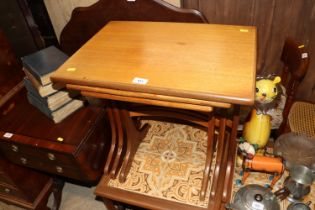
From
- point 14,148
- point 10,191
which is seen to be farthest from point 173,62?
point 10,191

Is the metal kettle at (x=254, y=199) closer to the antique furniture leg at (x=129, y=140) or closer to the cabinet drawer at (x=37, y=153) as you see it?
the antique furniture leg at (x=129, y=140)

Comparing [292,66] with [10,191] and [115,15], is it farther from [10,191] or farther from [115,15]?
[10,191]

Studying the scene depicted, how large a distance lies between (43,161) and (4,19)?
98 centimetres

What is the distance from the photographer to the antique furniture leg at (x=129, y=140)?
4.75 feet

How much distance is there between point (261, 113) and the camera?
1412mm

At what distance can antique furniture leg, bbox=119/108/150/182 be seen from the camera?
4.75 ft

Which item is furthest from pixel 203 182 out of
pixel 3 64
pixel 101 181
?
pixel 3 64

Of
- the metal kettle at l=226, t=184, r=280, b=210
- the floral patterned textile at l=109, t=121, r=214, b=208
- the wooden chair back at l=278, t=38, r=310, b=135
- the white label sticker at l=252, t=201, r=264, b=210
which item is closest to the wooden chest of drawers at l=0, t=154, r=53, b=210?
the floral patterned textile at l=109, t=121, r=214, b=208

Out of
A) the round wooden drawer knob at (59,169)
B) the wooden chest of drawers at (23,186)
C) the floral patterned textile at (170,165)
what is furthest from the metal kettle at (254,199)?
the wooden chest of drawers at (23,186)

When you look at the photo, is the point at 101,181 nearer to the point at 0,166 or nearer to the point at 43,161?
the point at 43,161

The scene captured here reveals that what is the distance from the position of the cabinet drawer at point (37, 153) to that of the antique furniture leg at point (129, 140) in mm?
309

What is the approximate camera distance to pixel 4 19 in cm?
171

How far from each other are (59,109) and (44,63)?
0.25 m

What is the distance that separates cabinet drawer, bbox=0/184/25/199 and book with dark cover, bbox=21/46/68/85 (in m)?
0.81
